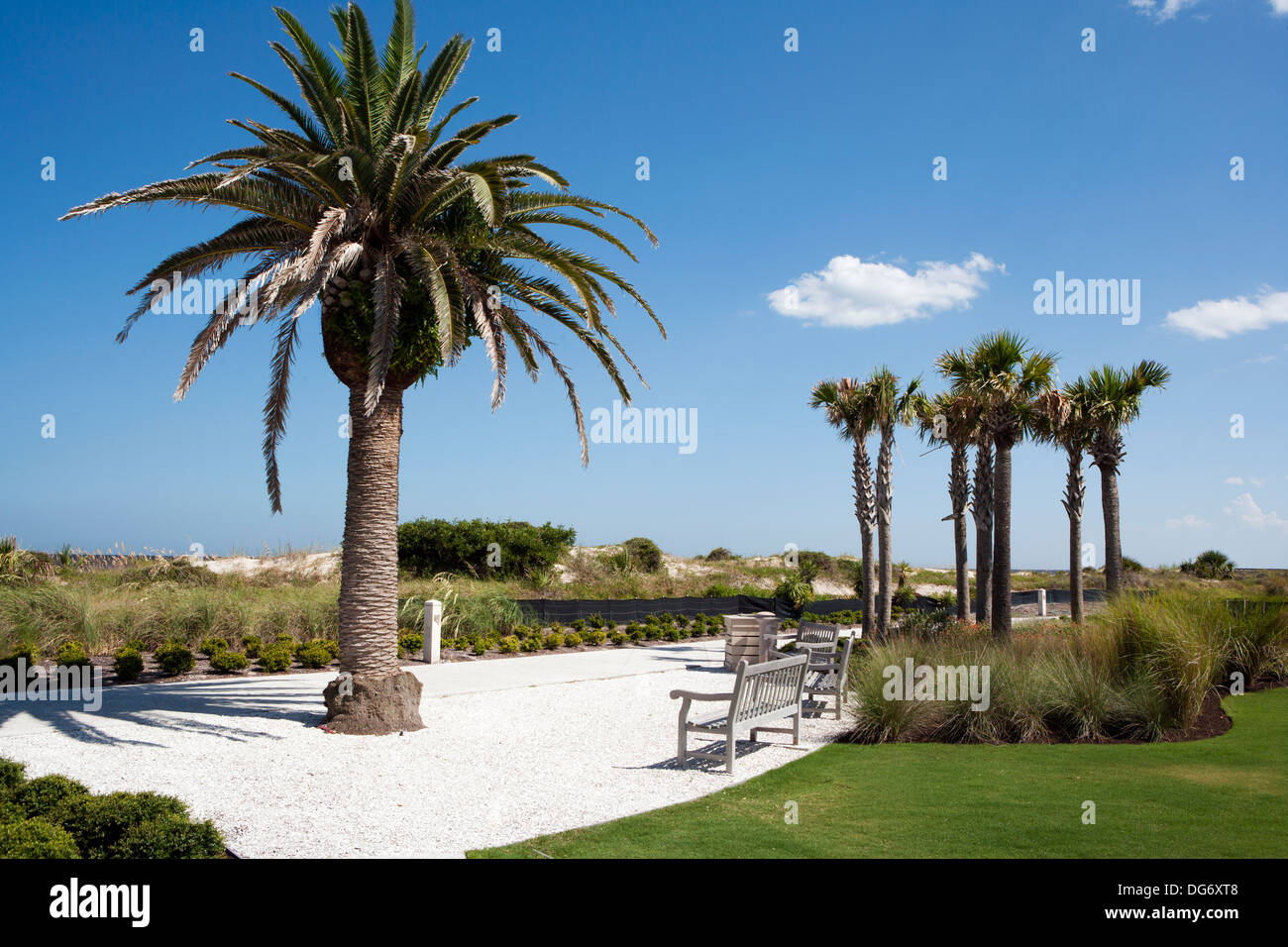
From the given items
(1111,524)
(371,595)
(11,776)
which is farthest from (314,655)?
(1111,524)

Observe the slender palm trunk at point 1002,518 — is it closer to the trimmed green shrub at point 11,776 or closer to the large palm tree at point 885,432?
the large palm tree at point 885,432

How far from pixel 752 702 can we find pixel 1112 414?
1737cm

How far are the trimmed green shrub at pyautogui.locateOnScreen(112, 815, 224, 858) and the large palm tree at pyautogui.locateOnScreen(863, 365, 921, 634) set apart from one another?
1685 cm

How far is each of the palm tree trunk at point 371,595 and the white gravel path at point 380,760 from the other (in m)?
0.35

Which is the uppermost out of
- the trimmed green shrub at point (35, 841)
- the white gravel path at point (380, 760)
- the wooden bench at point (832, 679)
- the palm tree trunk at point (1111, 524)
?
the palm tree trunk at point (1111, 524)

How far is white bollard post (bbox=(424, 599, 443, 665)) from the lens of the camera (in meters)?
15.4

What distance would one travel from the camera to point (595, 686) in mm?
13500

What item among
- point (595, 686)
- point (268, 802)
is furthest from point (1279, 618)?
point (268, 802)

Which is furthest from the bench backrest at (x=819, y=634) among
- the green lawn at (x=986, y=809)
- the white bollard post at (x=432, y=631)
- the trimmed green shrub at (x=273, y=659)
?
the trimmed green shrub at (x=273, y=659)

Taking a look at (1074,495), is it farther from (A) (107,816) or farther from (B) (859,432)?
(A) (107,816)

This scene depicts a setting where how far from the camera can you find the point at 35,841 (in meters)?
4.38

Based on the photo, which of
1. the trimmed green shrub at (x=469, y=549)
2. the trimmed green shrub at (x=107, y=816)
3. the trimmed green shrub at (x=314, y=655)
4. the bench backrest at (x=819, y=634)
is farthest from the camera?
the trimmed green shrub at (x=469, y=549)

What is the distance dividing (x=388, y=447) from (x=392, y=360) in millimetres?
1005

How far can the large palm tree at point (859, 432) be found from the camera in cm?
2059
